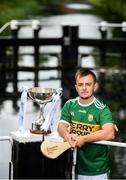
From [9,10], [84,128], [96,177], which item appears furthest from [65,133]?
[9,10]

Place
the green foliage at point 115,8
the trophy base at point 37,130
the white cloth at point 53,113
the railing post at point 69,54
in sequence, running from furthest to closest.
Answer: the green foliage at point 115,8 → the railing post at point 69,54 → the trophy base at point 37,130 → the white cloth at point 53,113

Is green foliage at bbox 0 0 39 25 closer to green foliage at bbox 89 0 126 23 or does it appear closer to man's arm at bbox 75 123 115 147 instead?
green foliage at bbox 89 0 126 23

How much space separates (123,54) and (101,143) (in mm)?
8869

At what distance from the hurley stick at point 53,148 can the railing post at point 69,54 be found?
8.06 m

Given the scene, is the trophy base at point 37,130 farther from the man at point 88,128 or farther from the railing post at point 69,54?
the railing post at point 69,54

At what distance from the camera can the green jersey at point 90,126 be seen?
14.3 feet

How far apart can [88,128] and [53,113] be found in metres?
0.31

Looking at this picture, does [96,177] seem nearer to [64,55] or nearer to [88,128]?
[88,128]

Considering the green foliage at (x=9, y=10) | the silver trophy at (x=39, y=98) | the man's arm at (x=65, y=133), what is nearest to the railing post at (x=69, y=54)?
the green foliage at (x=9, y=10)

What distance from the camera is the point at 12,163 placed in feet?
15.3

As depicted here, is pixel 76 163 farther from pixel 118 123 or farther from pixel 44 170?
pixel 118 123

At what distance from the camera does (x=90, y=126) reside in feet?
14.3

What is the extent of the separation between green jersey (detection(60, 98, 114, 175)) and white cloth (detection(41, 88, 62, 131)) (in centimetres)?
13

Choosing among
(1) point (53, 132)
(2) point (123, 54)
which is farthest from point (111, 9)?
(1) point (53, 132)
